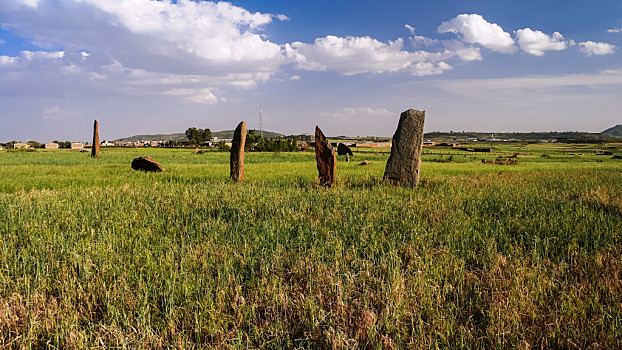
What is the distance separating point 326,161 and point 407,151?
9.28 feet

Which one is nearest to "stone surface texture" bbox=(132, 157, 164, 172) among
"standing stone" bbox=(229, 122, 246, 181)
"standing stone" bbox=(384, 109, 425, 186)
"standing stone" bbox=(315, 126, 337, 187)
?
"standing stone" bbox=(229, 122, 246, 181)

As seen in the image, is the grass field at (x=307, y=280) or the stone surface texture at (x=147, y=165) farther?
the stone surface texture at (x=147, y=165)

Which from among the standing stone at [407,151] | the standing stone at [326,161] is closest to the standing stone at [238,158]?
the standing stone at [326,161]

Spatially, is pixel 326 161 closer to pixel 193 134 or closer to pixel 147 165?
pixel 147 165

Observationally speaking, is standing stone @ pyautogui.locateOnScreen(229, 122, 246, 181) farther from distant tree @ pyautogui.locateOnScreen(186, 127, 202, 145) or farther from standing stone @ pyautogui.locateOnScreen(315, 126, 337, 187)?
distant tree @ pyautogui.locateOnScreen(186, 127, 202, 145)

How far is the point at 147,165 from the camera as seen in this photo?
16.7 meters

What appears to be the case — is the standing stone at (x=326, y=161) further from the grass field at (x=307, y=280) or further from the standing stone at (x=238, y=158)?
the grass field at (x=307, y=280)

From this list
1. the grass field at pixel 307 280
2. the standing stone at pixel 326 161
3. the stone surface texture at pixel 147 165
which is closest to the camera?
the grass field at pixel 307 280

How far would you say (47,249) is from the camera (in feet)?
14.3

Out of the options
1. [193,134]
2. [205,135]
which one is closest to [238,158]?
[193,134]

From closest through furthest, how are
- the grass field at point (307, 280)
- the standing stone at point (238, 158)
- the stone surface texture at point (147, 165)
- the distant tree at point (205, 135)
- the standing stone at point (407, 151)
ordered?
the grass field at point (307, 280)
the standing stone at point (407, 151)
the standing stone at point (238, 158)
the stone surface texture at point (147, 165)
the distant tree at point (205, 135)

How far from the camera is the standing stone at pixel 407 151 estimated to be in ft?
37.4

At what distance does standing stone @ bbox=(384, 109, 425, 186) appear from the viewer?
1140 cm

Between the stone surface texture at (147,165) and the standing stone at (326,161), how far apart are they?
29.6ft
